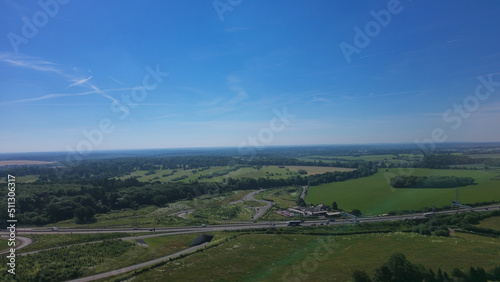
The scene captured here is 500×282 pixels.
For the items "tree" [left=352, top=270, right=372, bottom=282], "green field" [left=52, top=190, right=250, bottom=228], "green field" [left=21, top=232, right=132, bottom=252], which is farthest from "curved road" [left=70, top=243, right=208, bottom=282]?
"tree" [left=352, top=270, right=372, bottom=282]

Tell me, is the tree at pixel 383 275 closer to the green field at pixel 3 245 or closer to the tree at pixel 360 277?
the tree at pixel 360 277

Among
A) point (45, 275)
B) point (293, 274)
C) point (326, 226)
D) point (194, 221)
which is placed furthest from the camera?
point (194, 221)

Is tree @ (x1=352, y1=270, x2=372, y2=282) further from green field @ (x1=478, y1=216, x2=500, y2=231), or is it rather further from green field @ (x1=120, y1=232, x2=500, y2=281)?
green field @ (x1=478, y1=216, x2=500, y2=231)

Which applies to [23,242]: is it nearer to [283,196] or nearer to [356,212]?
[356,212]

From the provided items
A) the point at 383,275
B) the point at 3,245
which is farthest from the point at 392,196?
the point at 3,245

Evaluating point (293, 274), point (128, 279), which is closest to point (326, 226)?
point (293, 274)

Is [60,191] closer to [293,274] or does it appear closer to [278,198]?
[278,198]

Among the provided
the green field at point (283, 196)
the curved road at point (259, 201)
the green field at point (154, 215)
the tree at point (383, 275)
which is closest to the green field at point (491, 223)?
the tree at point (383, 275)
